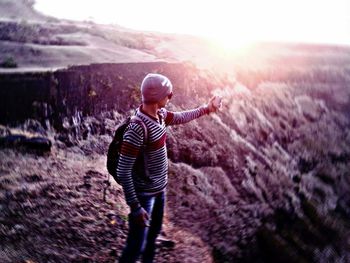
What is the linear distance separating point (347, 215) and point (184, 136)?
456 cm

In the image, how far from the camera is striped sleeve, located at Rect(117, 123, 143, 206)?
12.1 feet

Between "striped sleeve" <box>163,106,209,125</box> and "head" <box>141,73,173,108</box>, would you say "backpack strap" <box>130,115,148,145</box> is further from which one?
"striped sleeve" <box>163,106,209,125</box>

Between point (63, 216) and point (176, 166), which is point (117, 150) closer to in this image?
point (63, 216)

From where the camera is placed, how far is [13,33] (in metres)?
18.0

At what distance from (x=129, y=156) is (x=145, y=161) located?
26 cm

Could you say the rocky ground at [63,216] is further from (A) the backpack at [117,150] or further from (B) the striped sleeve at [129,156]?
(B) the striped sleeve at [129,156]

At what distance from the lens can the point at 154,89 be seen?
12.5 ft

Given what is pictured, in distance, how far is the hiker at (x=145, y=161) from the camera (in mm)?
3715

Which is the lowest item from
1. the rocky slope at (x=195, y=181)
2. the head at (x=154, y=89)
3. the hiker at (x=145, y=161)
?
the rocky slope at (x=195, y=181)

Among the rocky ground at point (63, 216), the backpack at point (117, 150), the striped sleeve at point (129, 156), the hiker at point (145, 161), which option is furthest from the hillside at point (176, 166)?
the striped sleeve at point (129, 156)

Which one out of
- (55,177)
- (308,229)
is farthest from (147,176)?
(308,229)

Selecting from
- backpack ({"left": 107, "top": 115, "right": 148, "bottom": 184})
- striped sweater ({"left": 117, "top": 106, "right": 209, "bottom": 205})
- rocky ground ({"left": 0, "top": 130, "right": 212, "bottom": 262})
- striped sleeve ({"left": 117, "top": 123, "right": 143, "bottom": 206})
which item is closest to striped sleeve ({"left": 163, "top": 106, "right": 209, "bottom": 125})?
striped sweater ({"left": 117, "top": 106, "right": 209, "bottom": 205})

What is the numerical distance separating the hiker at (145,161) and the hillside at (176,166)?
172 cm

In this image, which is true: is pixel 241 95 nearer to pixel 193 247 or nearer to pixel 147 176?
pixel 193 247
